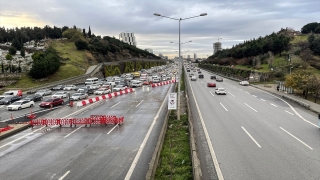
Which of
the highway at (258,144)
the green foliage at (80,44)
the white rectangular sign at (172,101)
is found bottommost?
the highway at (258,144)

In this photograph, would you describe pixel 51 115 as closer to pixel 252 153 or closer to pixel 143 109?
pixel 143 109

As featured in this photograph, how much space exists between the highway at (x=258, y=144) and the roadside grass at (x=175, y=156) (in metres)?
0.74

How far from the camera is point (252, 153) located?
13469mm

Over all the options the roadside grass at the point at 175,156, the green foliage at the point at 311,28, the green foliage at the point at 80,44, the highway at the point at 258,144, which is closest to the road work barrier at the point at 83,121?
the roadside grass at the point at 175,156

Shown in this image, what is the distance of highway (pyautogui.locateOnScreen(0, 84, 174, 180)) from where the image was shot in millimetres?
11734

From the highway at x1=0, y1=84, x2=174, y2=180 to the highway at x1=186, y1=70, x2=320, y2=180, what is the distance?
3.16m

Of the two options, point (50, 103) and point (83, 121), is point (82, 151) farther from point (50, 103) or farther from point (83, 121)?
point (50, 103)

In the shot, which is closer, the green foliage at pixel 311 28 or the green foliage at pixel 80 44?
the green foliage at pixel 80 44

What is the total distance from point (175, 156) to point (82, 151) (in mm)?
5118

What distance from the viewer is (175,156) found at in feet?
42.5

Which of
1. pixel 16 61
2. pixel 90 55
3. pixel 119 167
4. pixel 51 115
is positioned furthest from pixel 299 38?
pixel 119 167

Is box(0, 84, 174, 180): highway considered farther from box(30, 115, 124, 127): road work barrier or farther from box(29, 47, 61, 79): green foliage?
box(29, 47, 61, 79): green foliage

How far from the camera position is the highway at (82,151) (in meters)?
11.7

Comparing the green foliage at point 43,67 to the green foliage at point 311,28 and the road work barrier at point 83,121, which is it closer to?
the road work barrier at point 83,121
